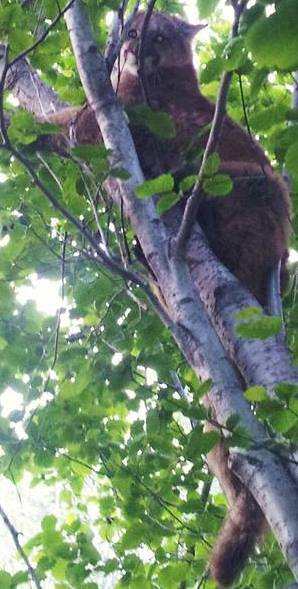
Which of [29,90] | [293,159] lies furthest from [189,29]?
[293,159]

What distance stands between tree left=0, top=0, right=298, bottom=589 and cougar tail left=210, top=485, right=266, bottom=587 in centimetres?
19

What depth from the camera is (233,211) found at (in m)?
2.63

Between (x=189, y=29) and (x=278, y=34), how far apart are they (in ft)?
12.8

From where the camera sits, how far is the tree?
1.58 meters

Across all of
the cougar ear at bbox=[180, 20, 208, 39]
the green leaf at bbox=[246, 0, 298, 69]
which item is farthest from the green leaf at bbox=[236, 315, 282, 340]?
the cougar ear at bbox=[180, 20, 208, 39]

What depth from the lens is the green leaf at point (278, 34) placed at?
2.54ft

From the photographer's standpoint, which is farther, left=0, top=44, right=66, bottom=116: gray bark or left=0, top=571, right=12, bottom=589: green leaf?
left=0, top=44, right=66, bottom=116: gray bark

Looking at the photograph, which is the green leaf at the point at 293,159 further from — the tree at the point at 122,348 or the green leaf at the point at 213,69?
the green leaf at the point at 213,69

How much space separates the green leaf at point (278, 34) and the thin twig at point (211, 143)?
805mm

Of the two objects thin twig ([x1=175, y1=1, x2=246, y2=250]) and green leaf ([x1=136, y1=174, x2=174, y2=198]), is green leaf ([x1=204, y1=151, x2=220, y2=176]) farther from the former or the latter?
green leaf ([x1=136, y1=174, x2=174, y2=198])

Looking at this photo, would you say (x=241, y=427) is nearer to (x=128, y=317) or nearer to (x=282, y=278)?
(x=282, y=278)

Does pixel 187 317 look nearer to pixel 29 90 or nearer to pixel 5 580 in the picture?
pixel 5 580

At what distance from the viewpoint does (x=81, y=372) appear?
9.14 ft

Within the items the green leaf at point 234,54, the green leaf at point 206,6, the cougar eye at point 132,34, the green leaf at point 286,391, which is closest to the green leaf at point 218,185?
the green leaf at point 234,54
